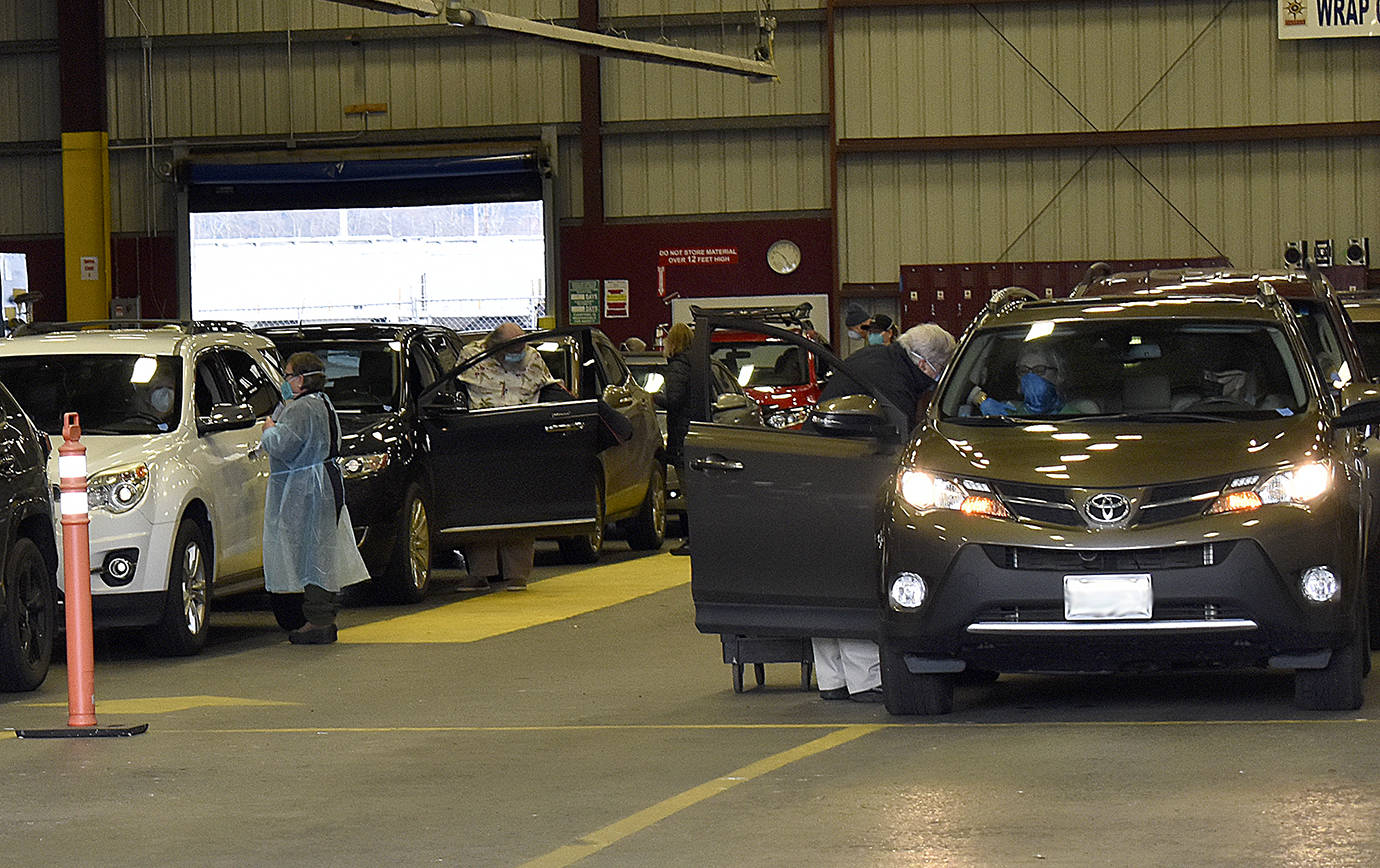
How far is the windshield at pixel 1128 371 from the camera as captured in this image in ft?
30.8

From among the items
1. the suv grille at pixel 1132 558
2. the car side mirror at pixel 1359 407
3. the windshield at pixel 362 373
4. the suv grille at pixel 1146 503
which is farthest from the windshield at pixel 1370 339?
the windshield at pixel 362 373

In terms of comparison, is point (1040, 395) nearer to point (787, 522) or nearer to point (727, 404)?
point (787, 522)

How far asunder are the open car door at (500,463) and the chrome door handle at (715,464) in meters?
5.84

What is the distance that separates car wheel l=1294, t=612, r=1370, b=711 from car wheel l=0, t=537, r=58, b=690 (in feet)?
19.2

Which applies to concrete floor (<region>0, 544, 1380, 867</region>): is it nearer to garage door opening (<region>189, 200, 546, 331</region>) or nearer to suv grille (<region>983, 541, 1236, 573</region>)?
suv grille (<region>983, 541, 1236, 573</region>)

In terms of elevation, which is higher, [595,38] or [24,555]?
[595,38]

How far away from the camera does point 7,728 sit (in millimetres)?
9719

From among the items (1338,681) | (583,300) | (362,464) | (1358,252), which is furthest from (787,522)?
(583,300)

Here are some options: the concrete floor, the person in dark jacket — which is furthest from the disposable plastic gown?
the person in dark jacket

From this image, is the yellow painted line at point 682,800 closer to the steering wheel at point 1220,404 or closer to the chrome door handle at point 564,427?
the steering wheel at point 1220,404

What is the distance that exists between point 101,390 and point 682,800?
22.4 ft

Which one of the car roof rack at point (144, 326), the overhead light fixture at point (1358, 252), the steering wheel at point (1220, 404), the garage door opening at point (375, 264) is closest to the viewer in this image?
the steering wheel at point (1220, 404)

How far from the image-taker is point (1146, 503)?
27.8ft

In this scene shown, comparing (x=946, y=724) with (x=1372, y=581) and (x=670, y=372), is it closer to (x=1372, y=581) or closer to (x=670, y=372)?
(x=1372, y=581)
